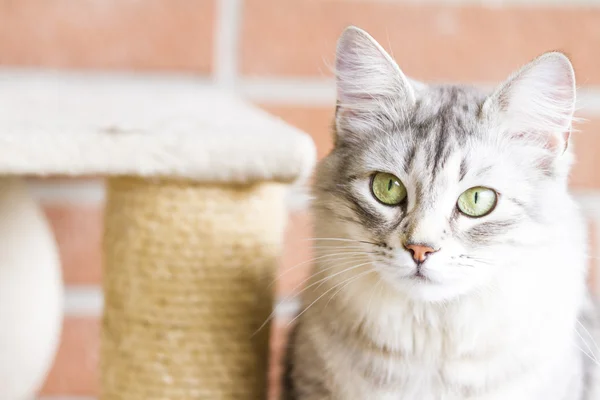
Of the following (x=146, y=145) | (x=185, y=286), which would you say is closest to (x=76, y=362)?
(x=185, y=286)

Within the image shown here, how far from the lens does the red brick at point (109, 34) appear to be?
1445mm

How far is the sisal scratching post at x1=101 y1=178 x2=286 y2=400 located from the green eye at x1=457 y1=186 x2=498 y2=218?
286 mm

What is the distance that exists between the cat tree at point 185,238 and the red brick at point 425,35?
414 millimetres

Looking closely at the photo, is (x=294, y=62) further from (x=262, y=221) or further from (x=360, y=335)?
(x=360, y=335)

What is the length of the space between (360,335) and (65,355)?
2.72 feet

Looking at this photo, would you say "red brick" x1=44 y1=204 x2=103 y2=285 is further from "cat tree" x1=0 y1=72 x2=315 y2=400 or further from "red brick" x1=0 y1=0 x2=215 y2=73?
"cat tree" x1=0 y1=72 x2=315 y2=400

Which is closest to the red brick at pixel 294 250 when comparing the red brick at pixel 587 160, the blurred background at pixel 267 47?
the blurred background at pixel 267 47

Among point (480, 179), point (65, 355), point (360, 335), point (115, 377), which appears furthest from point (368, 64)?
point (65, 355)

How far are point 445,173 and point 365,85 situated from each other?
0.17 metres

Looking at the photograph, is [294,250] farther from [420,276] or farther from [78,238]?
[420,276]

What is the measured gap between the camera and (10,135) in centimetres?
86

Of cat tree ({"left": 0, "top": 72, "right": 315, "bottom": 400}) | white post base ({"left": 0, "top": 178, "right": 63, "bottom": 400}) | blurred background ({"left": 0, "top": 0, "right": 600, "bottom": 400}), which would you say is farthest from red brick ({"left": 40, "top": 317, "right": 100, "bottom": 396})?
cat tree ({"left": 0, "top": 72, "right": 315, "bottom": 400})

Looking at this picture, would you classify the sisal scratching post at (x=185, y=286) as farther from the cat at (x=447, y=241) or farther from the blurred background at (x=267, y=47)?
the blurred background at (x=267, y=47)

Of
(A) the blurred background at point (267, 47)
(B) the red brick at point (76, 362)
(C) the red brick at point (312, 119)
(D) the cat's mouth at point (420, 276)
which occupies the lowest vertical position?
(B) the red brick at point (76, 362)
